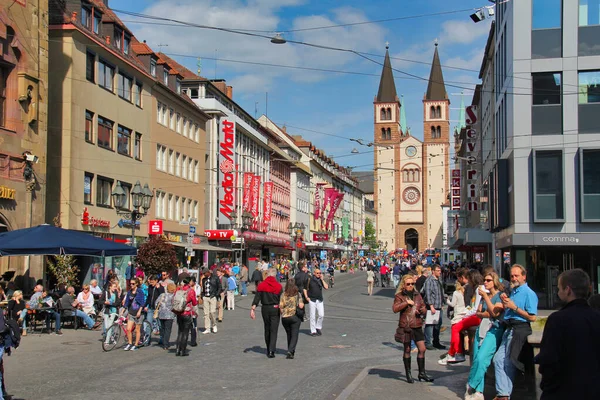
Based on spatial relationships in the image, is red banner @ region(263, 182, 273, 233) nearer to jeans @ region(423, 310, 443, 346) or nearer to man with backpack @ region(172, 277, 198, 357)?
jeans @ region(423, 310, 443, 346)

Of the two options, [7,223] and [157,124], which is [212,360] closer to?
[7,223]

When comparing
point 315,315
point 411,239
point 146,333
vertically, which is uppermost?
point 411,239

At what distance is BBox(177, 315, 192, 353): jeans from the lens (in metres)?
15.5

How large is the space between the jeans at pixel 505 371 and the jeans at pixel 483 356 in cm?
21

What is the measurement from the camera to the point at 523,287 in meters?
9.00

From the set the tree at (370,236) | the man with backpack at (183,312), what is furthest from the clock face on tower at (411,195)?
the man with backpack at (183,312)

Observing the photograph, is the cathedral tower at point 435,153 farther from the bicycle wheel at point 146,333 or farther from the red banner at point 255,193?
the bicycle wheel at point 146,333

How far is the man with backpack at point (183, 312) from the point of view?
15539 mm

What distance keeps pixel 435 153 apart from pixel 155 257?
109647 mm

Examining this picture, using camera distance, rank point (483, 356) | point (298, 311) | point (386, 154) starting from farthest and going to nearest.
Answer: point (386, 154), point (298, 311), point (483, 356)

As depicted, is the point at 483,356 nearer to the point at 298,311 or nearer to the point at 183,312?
the point at 298,311

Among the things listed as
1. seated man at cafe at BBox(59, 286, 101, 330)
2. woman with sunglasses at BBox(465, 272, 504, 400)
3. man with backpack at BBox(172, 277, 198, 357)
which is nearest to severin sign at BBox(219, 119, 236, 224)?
seated man at cafe at BBox(59, 286, 101, 330)

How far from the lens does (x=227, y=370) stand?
1334cm

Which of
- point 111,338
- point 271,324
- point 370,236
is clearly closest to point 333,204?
point 370,236
